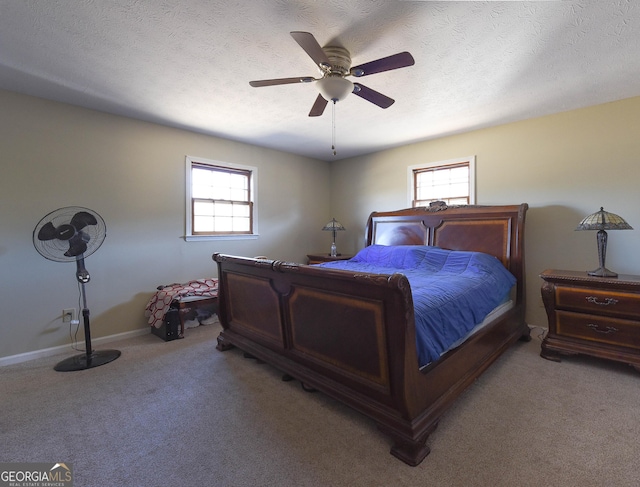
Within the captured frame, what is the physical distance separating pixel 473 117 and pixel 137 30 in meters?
3.30

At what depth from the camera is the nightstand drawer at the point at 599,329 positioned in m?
2.35

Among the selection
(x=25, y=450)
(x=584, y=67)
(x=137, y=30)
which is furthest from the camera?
(x=584, y=67)

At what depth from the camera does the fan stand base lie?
2.54 m

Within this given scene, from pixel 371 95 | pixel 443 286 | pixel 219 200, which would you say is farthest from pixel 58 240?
pixel 443 286

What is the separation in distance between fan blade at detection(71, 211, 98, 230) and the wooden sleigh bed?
1226mm

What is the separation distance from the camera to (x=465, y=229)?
11.5 feet

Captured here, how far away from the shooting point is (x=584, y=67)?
2.28 metres

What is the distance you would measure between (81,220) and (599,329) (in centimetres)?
469

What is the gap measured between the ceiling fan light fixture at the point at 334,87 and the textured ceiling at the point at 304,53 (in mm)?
263

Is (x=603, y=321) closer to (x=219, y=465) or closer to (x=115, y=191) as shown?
(x=219, y=465)

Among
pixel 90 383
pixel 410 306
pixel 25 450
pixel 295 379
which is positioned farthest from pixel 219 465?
pixel 90 383

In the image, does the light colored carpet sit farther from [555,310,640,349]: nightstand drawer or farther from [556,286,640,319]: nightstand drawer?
[556,286,640,319]: nightstand drawer

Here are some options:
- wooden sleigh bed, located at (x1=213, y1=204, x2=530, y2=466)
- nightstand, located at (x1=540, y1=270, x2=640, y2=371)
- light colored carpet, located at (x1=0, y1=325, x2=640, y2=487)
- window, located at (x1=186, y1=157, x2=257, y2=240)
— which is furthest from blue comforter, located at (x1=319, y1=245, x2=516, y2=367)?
window, located at (x1=186, y1=157, x2=257, y2=240)

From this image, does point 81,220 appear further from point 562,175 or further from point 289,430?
point 562,175
